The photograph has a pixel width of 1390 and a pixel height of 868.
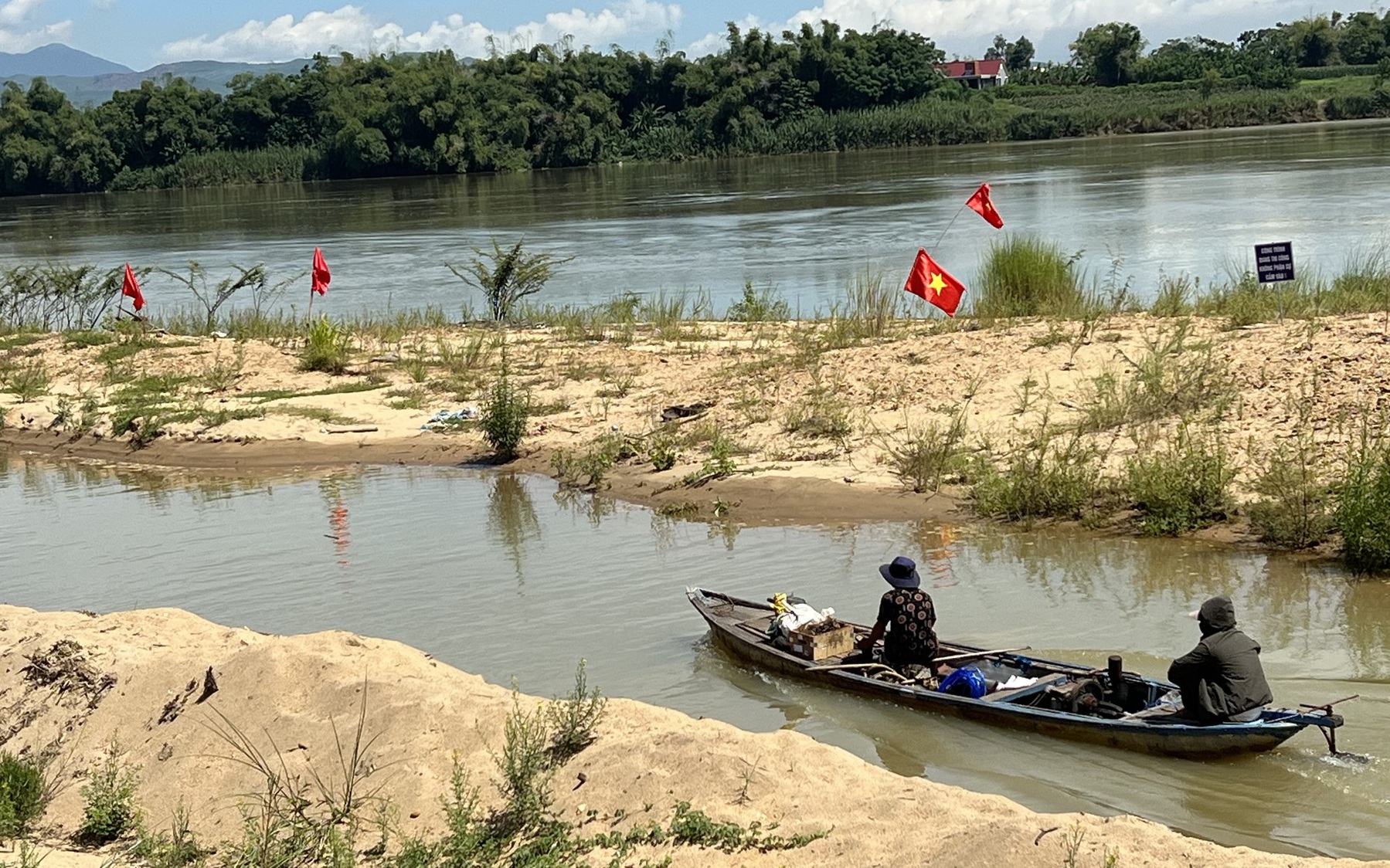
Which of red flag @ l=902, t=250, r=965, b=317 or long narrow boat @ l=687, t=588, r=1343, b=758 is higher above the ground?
red flag @ l=902, t=250, r=965, b=317

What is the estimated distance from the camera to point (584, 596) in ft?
39.2

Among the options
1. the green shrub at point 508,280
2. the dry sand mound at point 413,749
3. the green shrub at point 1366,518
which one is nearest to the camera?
the dry sand mound at point 413,749

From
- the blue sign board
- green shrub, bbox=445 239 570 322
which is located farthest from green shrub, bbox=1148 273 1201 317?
green shrub, bbox=445 239 570 322

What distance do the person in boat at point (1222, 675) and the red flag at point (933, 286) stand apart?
10310mm

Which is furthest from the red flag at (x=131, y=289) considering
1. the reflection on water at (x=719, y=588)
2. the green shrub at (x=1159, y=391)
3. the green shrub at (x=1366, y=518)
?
the green shrub at (x=1366, y=518)

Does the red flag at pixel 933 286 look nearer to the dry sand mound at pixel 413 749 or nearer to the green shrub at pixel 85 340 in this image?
the dry sand mound at pixel 413 749

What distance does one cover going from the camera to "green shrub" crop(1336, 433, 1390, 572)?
1090cm

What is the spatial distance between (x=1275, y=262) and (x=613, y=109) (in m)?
77.0

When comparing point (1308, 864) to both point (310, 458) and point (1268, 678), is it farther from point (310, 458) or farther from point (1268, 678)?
point (310, 458)

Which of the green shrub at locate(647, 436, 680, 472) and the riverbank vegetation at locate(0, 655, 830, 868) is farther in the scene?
the green shrub at locate(647, 436, 680, 472)

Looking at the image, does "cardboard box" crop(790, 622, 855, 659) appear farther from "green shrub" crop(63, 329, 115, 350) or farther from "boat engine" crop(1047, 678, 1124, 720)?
"green shrub" crop(63, 329, 115, 350)

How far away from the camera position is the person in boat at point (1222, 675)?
26.0 ft

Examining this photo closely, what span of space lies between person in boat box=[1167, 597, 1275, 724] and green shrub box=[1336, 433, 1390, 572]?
11.5ft

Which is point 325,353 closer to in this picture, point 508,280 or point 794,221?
point 508,280
